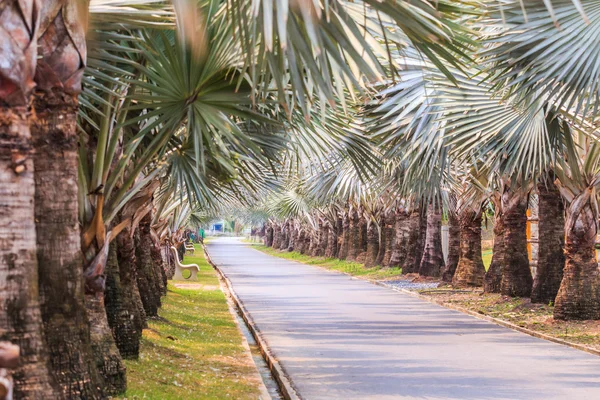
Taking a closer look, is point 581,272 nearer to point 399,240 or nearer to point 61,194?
point 61,194

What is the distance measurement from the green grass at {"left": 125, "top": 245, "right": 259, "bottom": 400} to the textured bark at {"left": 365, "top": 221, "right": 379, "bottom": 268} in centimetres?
2406

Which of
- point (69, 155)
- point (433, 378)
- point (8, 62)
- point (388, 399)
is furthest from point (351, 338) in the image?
point (8, 62)

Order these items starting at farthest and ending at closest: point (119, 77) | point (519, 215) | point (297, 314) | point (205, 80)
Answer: point (519, 215) < point (297, 314) < point (119, 77) < point (205, 80)

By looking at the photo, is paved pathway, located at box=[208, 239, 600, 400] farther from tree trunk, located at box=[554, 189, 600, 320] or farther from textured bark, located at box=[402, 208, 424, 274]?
textured bark, located at box=[402, 208, 424, 274]

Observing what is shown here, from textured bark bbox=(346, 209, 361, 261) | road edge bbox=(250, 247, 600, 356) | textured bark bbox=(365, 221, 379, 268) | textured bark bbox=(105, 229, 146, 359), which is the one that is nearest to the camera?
textured bark bbox=(105, 229, 146, 359)

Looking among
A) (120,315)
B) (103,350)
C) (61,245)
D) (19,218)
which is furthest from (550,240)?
(19,218)

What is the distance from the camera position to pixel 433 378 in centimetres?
1202

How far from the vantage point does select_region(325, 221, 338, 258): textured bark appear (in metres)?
63.8

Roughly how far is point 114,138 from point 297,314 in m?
12.9

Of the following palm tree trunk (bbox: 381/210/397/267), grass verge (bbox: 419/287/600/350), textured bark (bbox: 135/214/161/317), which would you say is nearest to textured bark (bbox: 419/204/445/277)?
grass verge (bbox: 419/287/600/350)

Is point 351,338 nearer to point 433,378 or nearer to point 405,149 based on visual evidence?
point 405,149

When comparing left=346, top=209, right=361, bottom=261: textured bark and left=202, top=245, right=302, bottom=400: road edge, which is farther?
left=346, top=209, right=361, bottom=261: textured bark

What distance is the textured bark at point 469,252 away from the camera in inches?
1130

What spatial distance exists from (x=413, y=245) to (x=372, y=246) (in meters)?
9.49
